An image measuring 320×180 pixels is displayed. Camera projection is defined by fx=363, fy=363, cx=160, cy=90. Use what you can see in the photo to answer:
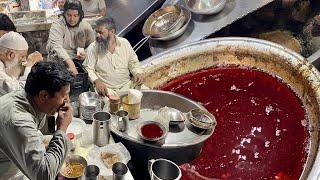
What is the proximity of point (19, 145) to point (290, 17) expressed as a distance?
212 inches

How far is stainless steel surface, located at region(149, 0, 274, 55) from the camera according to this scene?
559 cm

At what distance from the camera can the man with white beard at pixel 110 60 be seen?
4.25 meters

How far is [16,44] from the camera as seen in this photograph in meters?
3.48

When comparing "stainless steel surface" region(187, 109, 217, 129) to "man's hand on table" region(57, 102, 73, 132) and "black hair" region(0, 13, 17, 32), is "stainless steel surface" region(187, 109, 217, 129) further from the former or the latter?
"black hair" region(0, 13, 17, 32)

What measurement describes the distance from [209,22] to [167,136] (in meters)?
2.85

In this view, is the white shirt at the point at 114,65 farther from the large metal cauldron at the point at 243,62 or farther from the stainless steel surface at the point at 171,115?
the stainless steel surface at the point at 171,115

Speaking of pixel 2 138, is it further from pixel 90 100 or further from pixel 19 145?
pixel 90 100

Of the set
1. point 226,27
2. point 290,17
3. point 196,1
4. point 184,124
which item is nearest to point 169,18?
point 196,1

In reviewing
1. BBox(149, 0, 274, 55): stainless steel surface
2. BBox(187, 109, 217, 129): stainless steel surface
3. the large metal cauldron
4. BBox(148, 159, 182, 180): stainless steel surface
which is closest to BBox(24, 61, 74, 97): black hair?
BBox(148, 159, 182, 180): stainless steel surface

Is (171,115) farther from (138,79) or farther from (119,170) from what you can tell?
(119,170)

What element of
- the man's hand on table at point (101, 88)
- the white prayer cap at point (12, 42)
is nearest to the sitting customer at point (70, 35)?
the man's hand on table at point (101, 88)

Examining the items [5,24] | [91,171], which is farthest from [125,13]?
[91,171]

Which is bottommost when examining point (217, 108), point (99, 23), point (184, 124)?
point (217, 108)

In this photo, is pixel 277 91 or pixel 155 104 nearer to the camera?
pixel 155 104
